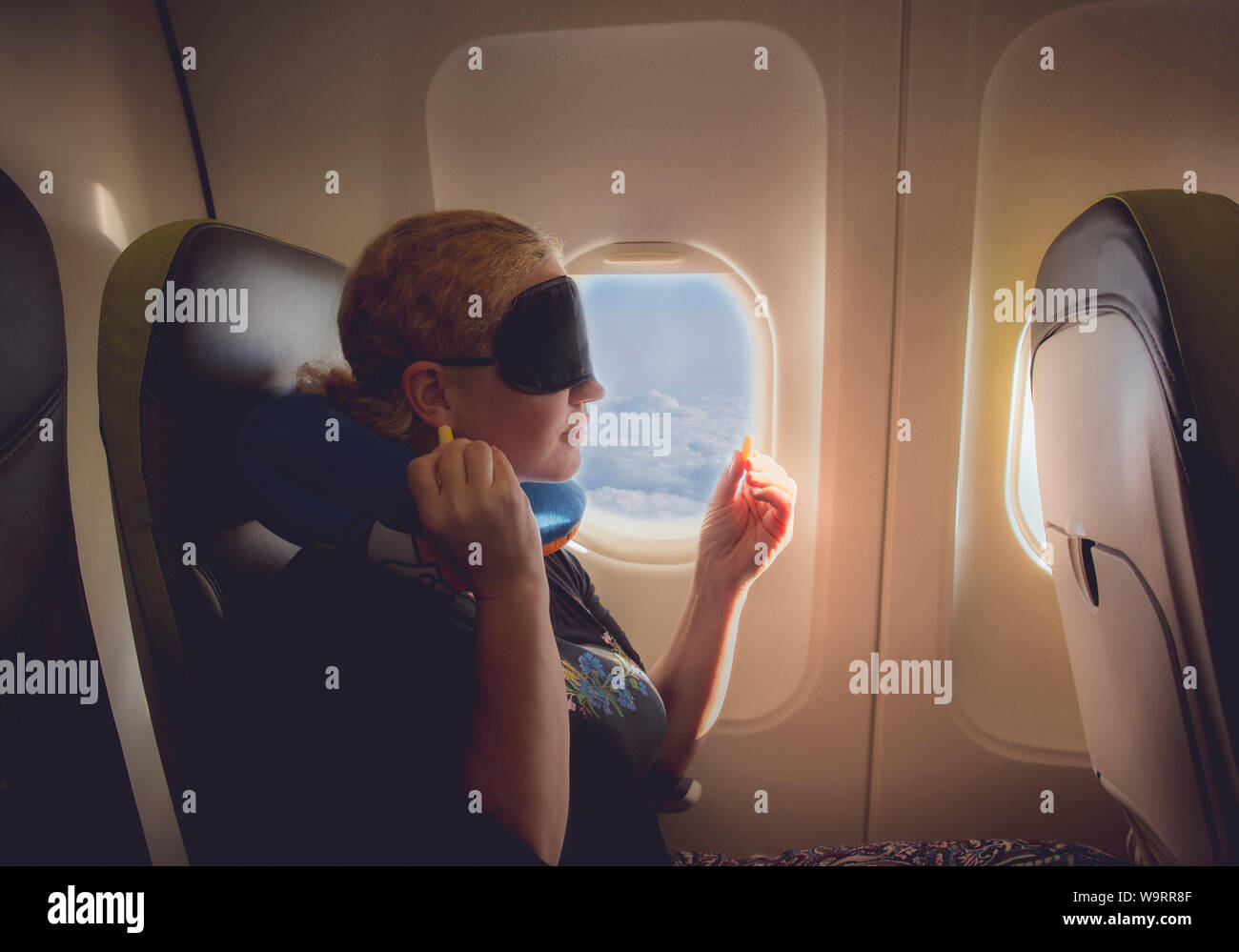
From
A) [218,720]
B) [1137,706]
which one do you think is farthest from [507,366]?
[1137,706]

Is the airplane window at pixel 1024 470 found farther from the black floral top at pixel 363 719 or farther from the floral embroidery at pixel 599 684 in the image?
the black floral top at pixel 363 719

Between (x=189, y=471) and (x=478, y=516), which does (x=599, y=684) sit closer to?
(x=478, y=516)

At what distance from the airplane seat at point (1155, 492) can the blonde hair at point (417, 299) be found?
847 millimetres

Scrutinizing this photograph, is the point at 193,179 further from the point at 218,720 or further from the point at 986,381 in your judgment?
the point at 986,381

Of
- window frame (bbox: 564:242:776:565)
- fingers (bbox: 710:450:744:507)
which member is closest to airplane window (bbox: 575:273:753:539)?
window frame (bbox: 564:242:776:565)

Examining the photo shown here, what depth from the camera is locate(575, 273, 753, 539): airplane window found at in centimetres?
161

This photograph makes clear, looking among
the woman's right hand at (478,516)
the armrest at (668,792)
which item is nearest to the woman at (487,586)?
the woman's right hand at (478,516)

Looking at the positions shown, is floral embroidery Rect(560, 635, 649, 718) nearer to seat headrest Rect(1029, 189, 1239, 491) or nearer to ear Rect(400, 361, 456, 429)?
ear Rect(400, 361, 456, 429)

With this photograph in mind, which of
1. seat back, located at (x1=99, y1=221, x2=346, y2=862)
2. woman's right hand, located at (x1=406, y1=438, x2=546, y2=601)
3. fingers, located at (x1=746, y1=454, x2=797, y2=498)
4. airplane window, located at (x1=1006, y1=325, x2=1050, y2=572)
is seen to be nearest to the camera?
woman's right hand, located at (x1=406, y1=438, x2=546, y2=601)

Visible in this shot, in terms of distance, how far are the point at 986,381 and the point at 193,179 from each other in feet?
6.20

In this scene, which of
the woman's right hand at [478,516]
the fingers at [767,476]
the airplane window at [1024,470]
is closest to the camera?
the woman's right hand at [478,516]

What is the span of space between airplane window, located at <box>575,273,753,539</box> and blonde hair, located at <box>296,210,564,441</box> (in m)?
0.60

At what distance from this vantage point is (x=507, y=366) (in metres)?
1.01

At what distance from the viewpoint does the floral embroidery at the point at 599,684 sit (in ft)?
3.30
